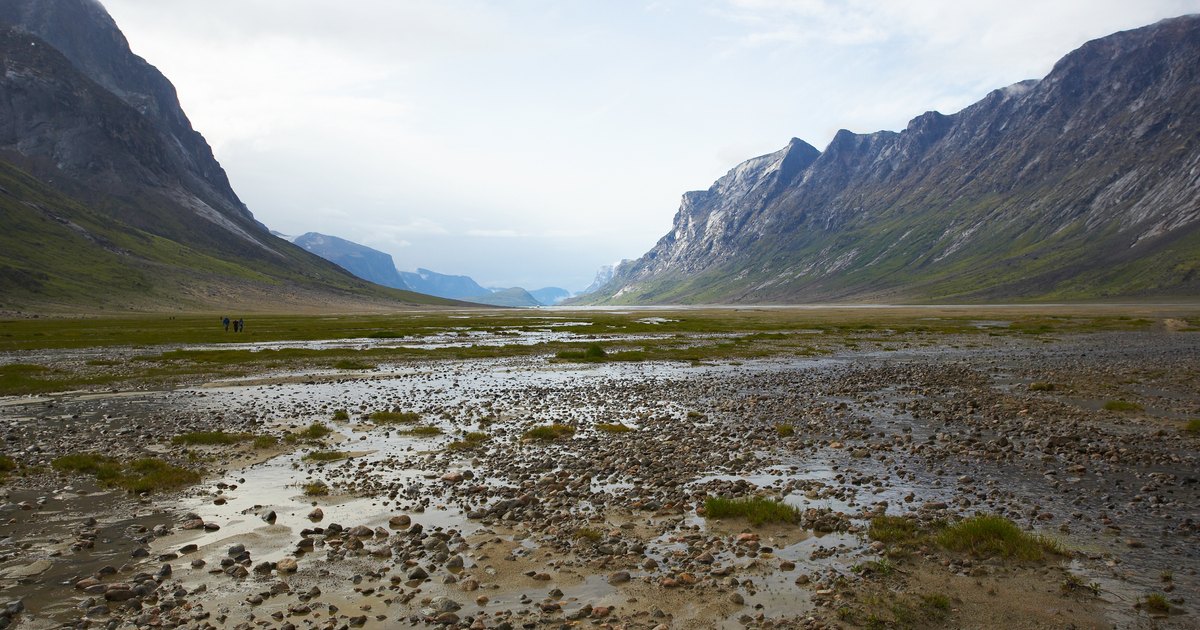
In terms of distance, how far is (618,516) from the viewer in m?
13.8

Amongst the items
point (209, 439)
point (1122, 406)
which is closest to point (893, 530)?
point (1122, 406)

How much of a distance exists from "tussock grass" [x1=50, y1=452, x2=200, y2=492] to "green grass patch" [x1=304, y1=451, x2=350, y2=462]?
315 centimetres

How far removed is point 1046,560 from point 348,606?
1224cm

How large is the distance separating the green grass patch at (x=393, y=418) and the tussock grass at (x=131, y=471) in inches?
333

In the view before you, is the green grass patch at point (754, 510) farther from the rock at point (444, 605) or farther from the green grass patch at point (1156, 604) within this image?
the rock at point (444, 605)

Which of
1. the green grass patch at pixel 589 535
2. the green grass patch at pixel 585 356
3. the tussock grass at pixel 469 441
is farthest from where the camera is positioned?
the green grass patch at pixel 585 356

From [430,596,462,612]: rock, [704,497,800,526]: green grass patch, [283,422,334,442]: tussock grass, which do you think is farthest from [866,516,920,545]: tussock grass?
[283,422,334,442]: tussock grass

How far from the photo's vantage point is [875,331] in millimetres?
87500

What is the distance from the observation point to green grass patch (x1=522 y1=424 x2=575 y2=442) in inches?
866

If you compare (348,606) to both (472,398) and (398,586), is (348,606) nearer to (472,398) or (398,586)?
(398,586)

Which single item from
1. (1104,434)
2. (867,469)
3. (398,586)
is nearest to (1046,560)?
(867,469)

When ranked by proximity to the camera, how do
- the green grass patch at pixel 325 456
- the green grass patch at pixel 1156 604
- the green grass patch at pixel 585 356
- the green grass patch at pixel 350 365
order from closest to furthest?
the green grass patch at pixel 1156 604
the green grass patch at pixel 325 456
the green grass patch at pixel 350 365
the green grass patch at pixel 585 356

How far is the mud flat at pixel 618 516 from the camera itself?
947 centimetres

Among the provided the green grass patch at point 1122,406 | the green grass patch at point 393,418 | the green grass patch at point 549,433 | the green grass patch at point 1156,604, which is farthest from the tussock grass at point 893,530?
the green grass patch at point 393,418
